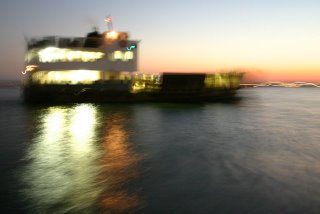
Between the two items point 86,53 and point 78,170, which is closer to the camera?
point 78,170

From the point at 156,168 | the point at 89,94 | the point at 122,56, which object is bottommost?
the point at 156,168

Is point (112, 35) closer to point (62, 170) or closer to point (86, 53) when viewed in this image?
point (86, 53)

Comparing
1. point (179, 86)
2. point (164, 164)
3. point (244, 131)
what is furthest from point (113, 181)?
point (179, 86)

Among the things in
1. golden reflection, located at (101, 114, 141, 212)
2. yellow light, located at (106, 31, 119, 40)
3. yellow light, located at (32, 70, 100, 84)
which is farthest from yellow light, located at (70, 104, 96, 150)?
yellow light, located at (106, 31, 119, 40)

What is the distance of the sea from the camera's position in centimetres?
962

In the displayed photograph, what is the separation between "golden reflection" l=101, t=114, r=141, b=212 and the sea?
31mm

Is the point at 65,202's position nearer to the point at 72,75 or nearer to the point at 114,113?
the point at 114,113

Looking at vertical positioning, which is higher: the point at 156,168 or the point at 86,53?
the point at 86,53

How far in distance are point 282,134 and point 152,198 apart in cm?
1639

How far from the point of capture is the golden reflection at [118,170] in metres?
9.58

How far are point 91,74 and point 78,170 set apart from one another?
2866 centimetres

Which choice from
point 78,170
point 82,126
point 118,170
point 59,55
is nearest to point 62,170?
point 78,170

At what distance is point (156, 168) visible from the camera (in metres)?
13.5

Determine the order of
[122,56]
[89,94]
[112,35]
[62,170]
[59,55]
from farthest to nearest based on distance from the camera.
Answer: [112,35]
[122,56]
[59,55]
[89,94]
[62,170]
